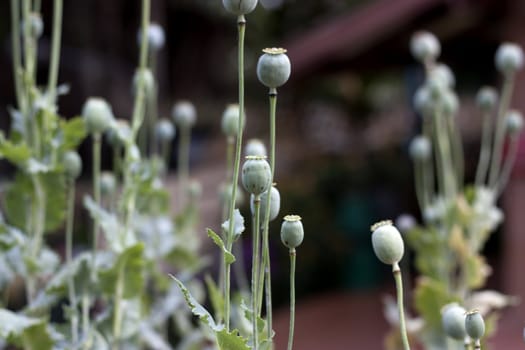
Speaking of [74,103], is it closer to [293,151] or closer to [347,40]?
[293,151]

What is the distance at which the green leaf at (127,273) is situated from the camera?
0.86 m

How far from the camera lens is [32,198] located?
924 millimetres

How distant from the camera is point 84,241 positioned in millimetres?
3213

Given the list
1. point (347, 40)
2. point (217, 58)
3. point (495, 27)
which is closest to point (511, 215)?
point (495, 27)

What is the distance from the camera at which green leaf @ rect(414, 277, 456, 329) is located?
40.1 inches

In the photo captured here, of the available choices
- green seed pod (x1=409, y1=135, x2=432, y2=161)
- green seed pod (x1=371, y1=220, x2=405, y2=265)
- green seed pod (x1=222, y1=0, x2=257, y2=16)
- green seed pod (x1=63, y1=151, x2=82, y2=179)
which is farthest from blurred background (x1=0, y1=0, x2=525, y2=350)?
green seed pod (x1=222, y1=0, x2=257, y2=16)

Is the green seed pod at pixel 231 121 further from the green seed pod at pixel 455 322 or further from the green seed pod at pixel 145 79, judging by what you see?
the green seed pod at pixel 455 322

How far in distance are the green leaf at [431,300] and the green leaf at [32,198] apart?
1.73 feet

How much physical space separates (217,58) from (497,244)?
12.5ft

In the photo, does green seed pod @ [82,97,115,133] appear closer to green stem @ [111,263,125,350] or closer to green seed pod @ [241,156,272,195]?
green stem @ [111,263,125,350]

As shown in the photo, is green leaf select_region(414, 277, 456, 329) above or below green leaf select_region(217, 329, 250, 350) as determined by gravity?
above

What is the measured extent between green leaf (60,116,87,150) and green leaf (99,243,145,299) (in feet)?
0.51

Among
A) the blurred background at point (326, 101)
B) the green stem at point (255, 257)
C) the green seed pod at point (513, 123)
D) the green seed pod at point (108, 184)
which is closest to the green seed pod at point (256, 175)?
the green stem at point (255, 257)

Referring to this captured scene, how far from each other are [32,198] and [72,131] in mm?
124
